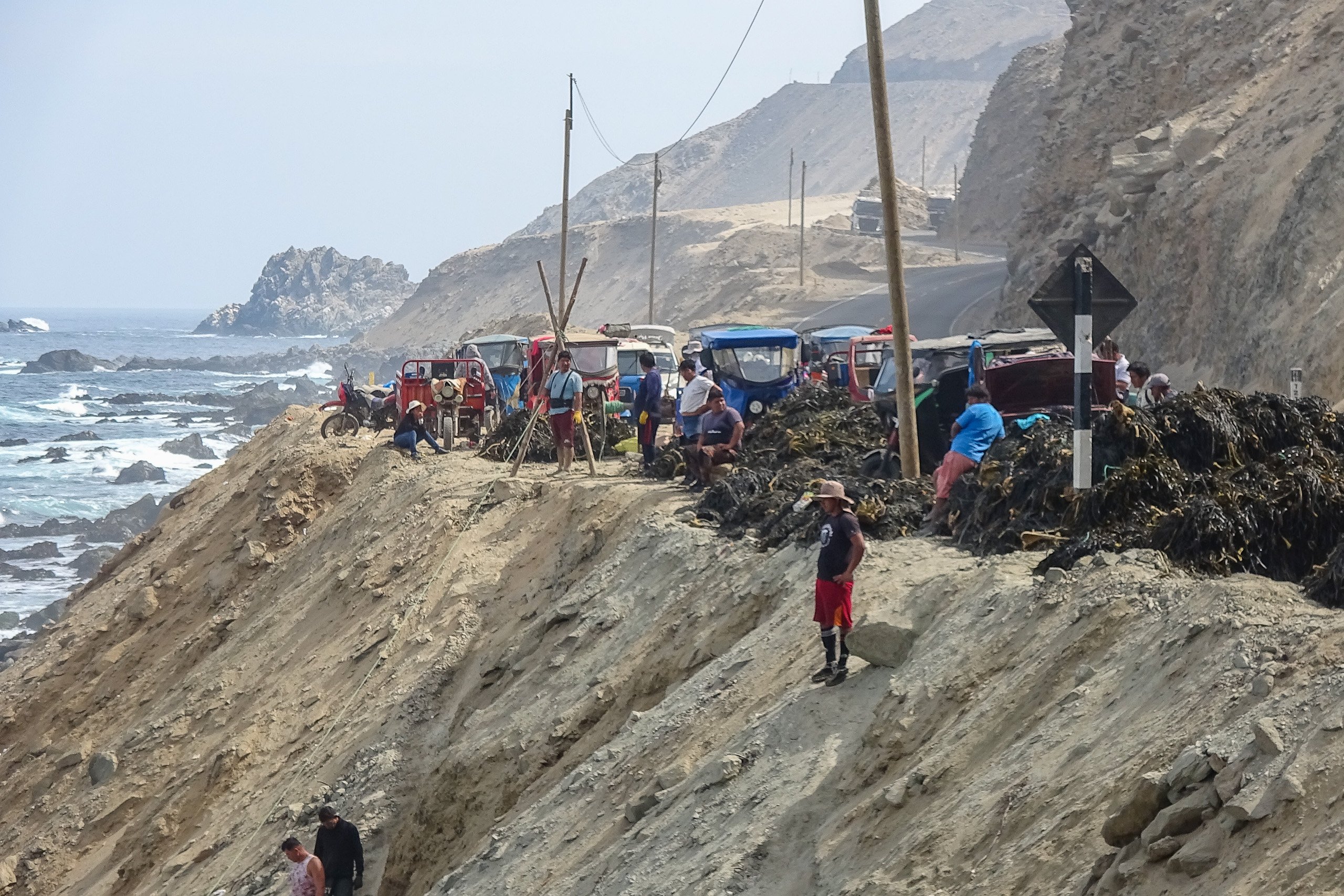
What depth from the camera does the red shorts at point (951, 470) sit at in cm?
1138

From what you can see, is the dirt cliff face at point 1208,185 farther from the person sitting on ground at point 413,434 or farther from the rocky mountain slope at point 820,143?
the rocky mountain slope at point 820,143

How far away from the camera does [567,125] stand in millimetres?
30391

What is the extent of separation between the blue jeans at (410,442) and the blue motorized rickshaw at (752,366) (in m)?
4.13

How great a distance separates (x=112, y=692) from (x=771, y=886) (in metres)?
15.9

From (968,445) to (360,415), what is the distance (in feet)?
54.8

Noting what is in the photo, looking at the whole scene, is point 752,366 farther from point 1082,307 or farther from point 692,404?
point 1082,307

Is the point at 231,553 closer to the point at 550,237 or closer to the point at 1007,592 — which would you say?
the point at 1007,592

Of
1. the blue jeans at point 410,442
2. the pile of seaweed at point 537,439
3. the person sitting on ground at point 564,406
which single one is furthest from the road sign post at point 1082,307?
the blue jeans at point 410,442

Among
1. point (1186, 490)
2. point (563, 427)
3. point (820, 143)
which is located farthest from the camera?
point (820, 143)

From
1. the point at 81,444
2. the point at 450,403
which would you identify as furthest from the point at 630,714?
the point at 81,444

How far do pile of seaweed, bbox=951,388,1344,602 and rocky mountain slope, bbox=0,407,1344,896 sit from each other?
377 mm

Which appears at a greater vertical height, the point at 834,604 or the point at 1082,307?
the point at 1082,307

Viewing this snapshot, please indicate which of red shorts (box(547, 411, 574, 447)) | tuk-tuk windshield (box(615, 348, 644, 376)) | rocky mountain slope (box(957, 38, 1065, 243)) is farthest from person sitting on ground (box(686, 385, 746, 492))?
rocky mountain slope (box(957, 38, 1065, 243))

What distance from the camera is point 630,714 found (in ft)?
37.0
